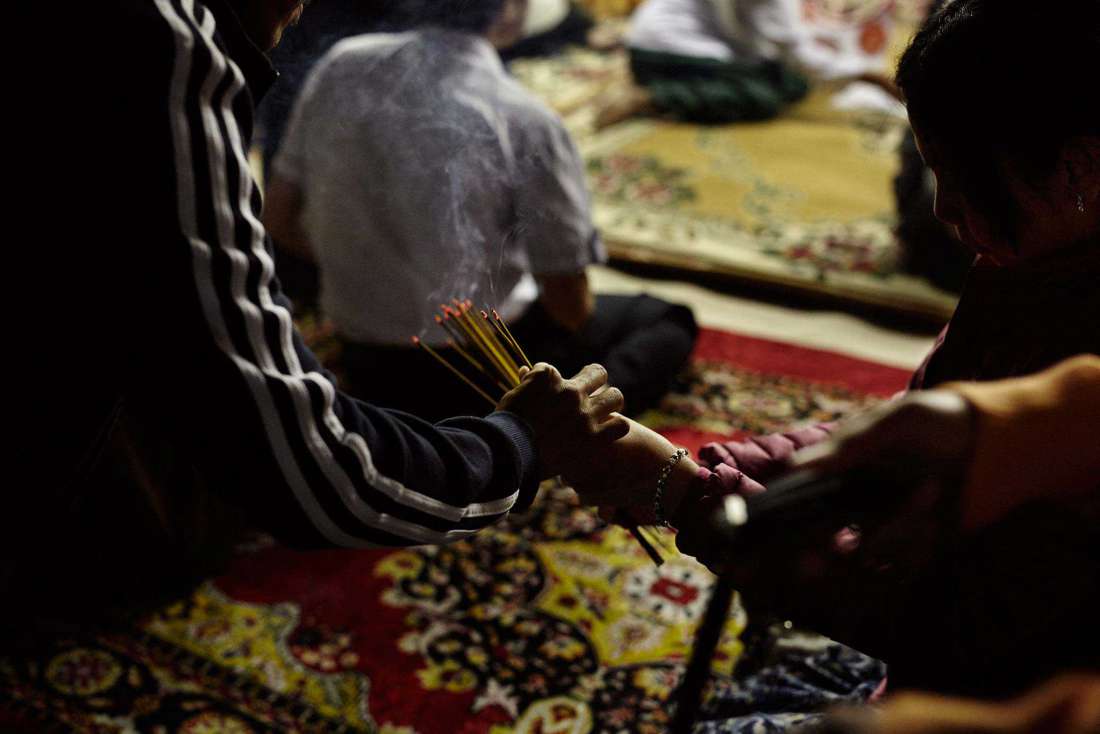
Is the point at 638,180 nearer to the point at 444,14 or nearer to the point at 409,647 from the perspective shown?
the point at 444,14

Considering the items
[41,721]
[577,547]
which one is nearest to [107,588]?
[41,721]

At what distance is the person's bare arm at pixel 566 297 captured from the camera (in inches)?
75.2

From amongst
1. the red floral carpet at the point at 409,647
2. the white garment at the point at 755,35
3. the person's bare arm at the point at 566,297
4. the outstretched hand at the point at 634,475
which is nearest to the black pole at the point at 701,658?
the red floral carpet at the point at 409,647

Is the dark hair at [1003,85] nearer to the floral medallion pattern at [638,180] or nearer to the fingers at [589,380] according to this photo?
the fingers at [589,380]

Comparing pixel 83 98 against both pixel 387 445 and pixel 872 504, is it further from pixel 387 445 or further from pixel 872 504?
pixel 872 504

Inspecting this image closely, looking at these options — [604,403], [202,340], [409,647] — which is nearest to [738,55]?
[409,647]

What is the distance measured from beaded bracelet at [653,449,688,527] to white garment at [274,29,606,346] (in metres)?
0.35

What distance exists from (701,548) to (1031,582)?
1.05ft

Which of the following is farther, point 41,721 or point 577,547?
point 577,547

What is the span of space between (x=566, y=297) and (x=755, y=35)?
288 cm

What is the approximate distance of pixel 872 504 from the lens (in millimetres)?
595

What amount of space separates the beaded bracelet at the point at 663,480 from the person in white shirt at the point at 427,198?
0.26 metres

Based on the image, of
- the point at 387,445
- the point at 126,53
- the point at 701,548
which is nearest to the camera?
the point at 126,53

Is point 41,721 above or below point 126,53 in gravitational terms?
below
